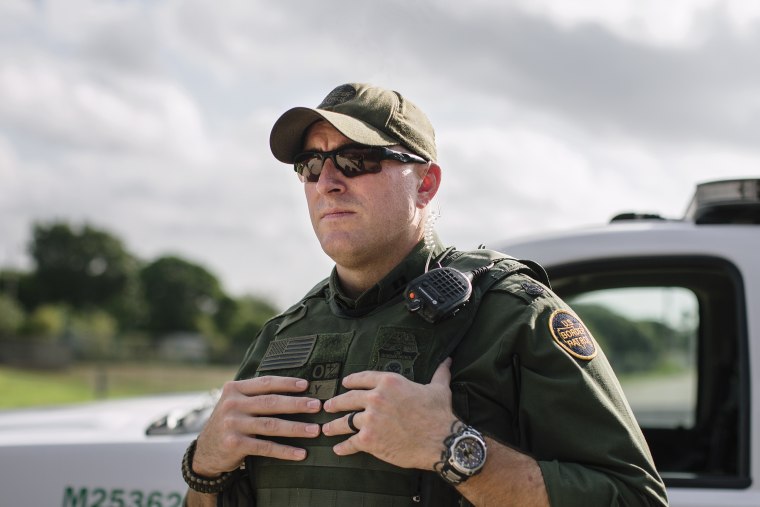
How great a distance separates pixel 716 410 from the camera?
4133 millimetres

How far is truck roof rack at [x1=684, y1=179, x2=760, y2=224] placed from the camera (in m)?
2.81

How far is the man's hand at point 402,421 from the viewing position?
1767 mm

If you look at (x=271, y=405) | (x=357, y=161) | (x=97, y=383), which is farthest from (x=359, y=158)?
(x=97, y=383)

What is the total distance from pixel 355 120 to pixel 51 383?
37.7 m

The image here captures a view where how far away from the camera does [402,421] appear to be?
1769 mm

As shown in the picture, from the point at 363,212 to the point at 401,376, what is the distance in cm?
49

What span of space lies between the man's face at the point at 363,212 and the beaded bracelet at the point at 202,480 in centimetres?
60

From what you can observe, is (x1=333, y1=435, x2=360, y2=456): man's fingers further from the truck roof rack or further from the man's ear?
the truck roof rack

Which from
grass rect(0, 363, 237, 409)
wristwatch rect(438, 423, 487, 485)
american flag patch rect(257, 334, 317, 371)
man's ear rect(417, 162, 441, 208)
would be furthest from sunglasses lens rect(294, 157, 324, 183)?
grass rect(0, 363, 237, 409)

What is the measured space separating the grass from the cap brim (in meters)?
19.3

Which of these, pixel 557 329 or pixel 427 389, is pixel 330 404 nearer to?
pixel 427 389

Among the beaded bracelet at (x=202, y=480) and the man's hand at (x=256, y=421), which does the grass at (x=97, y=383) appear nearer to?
the beaded bracelet at (x=202, y=480)

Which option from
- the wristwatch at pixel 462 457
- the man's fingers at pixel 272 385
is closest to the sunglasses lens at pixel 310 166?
the man's fingers at pixel 272 385

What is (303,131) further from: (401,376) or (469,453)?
(469,453)
